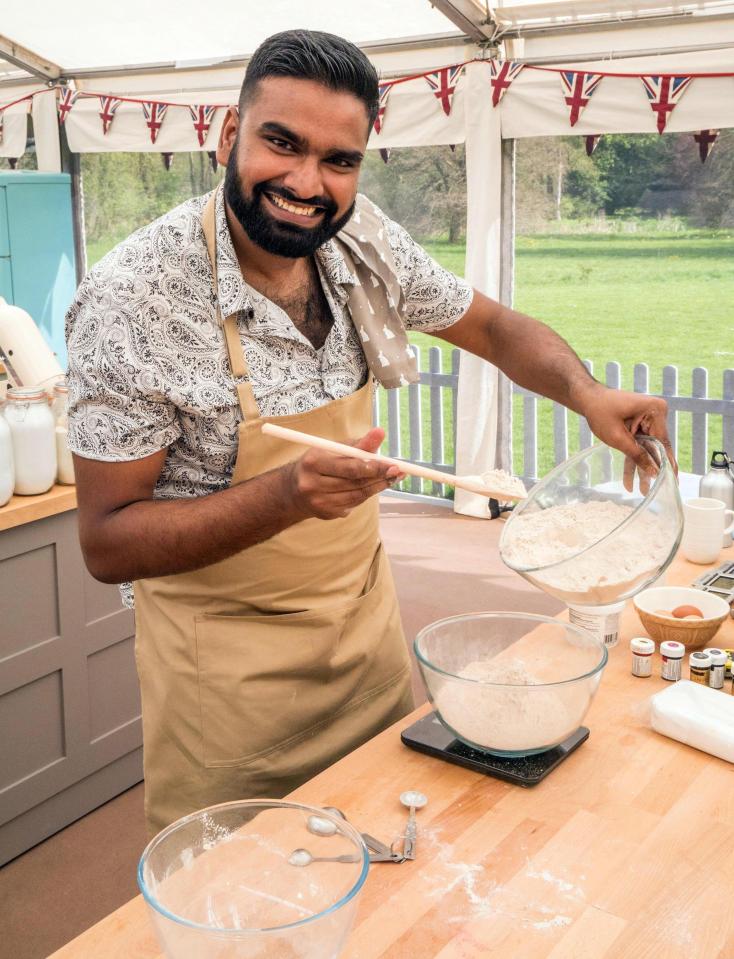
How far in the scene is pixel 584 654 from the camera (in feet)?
4.72

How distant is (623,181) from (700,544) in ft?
17.1

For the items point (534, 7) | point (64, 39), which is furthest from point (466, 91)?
point (64, 39)

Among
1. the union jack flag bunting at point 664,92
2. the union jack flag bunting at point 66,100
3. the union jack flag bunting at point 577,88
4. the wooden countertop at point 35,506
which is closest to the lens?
the wooden countertop at point 35,506

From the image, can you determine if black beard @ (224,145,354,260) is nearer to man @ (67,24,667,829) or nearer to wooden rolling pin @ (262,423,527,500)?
man @ (67,24,667,829)

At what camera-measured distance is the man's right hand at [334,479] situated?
4.00 feet

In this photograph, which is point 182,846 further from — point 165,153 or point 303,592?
point 165,153

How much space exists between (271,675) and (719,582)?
98cm

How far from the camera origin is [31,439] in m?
2.61

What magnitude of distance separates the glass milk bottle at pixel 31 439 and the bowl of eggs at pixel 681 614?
5.27ft

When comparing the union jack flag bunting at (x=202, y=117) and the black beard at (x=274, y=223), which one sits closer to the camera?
the black beard at (x=274, y=223)

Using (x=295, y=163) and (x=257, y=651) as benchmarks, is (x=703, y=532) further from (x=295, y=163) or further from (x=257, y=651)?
(x=295, y=163)

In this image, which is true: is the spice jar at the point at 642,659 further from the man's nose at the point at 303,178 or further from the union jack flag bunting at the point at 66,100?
the union jack flag bunting at the point at 66,100

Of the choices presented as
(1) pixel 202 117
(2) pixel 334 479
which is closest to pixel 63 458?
(2) pixel 334 479

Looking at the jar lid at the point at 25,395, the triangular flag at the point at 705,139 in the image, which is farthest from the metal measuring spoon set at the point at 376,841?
the triangular flag at the point at 705,139
